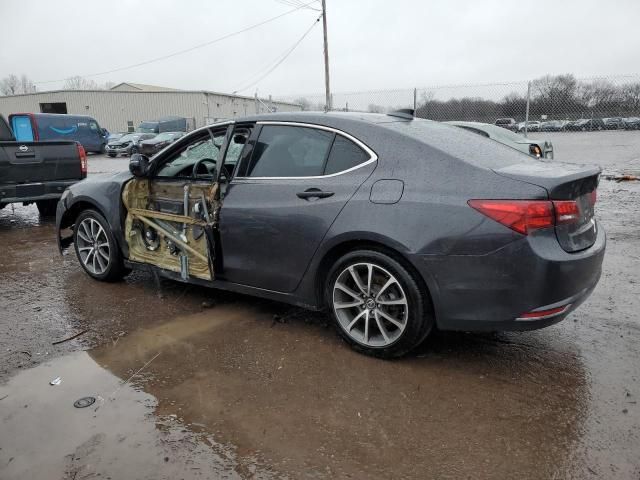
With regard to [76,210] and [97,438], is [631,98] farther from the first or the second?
[97,438]

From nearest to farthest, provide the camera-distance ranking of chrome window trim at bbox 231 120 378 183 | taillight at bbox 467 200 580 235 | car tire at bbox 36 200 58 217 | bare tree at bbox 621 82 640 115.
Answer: taillight at bbox 467 200 580 235, chrome window trim at bbox 231 120 378 183, car tire at bbox 36 200 58 217, bare tree at bbox 621 82 640 115

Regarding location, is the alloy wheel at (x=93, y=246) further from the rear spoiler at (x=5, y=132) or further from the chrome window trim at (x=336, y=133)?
A: the rear spoiler at (x=5, y=132)

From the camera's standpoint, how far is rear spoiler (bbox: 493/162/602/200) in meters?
2.81

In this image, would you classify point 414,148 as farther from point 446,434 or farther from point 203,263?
point 203,263

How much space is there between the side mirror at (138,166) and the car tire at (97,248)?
0.69m

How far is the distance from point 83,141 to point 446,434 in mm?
31647

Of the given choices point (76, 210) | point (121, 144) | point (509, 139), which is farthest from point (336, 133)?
point (121, 144)

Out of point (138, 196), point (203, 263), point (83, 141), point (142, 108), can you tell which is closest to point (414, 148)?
point (203, 263)

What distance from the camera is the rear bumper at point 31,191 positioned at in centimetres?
736

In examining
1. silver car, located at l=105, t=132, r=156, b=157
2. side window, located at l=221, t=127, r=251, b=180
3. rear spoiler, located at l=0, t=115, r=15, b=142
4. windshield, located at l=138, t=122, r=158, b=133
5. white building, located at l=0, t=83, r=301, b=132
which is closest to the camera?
side window, located at l=221, t=127, r=251, b=180

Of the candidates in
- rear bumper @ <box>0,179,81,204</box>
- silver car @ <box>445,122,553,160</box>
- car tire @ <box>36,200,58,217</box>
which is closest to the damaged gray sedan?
rear bumper @ <box>0,179,81,204</box>

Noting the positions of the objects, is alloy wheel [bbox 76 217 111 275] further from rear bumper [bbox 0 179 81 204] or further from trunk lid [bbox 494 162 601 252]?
trunk lid [bbox 494 162 601 252]

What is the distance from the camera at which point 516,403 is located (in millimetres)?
2787

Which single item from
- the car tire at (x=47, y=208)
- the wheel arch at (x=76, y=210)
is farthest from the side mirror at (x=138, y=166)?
the car tire at (x=47, y=208)
